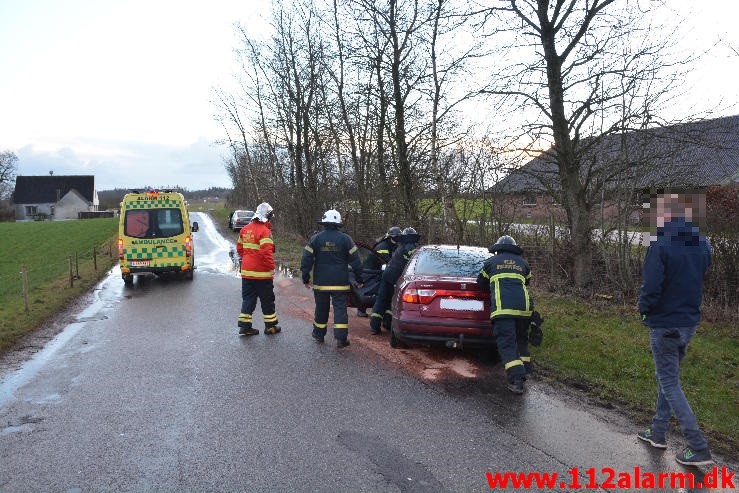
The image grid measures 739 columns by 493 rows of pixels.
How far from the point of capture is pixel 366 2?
61.9 feet

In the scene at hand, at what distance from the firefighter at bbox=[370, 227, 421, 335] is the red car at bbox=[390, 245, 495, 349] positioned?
1.08 m

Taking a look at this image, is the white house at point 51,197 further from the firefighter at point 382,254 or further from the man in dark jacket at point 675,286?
the man in dark jacket at point 675,286

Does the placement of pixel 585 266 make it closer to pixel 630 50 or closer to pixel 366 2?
pixel 630 50

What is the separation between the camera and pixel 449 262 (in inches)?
302

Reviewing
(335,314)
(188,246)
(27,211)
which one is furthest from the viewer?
(27,211)

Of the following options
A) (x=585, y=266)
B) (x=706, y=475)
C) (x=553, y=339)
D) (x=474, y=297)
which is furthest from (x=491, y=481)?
(x=585, y=266)

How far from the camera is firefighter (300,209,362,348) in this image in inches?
318

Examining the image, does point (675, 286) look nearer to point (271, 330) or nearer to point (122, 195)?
point (271, 330)

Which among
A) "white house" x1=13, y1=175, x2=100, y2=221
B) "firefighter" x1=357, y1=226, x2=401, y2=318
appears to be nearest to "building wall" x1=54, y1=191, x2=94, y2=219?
"white house" x1=13, y1=175, x2=100, y2=221

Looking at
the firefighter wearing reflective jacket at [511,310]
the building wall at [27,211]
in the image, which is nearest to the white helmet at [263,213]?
the firefighter wearing reflective jacket at [511,310]

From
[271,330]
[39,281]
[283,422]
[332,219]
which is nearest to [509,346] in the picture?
[283,422]

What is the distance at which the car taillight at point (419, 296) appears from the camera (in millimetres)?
6980

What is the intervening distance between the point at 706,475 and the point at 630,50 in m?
8.68

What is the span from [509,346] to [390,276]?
9.32 ft
